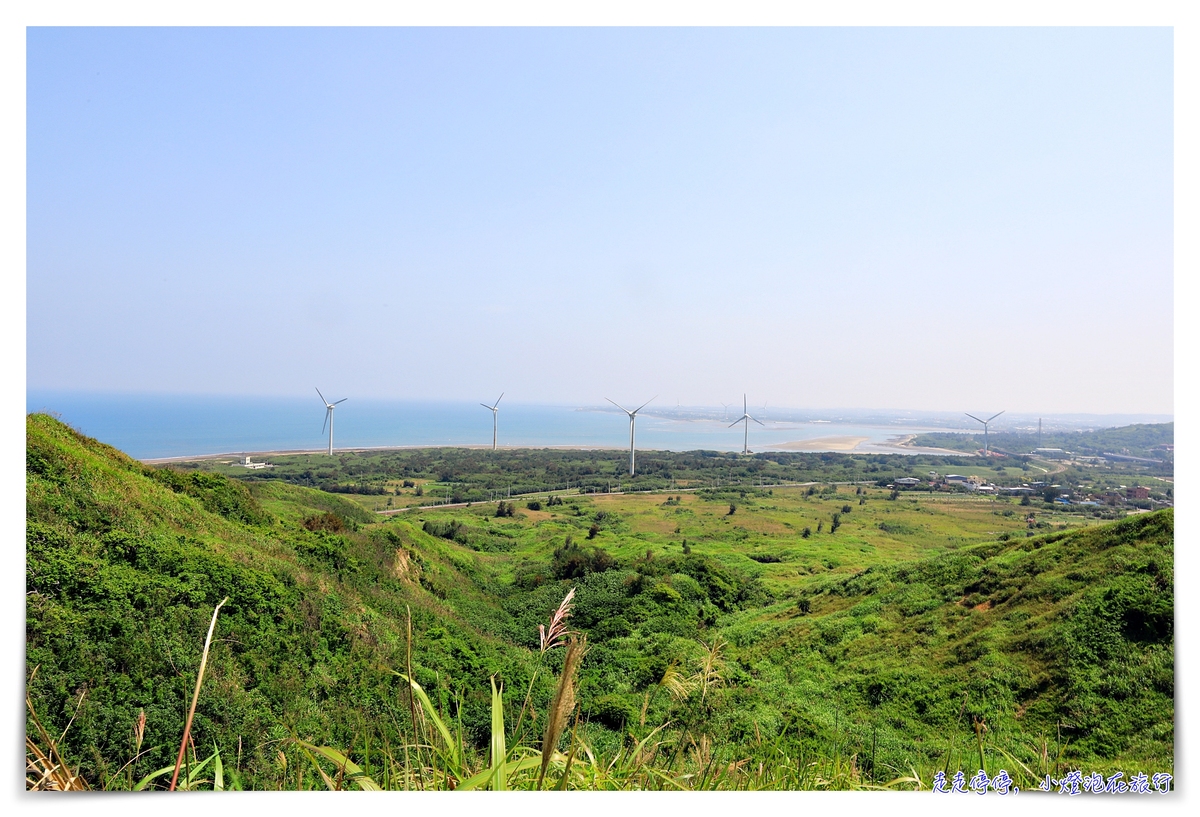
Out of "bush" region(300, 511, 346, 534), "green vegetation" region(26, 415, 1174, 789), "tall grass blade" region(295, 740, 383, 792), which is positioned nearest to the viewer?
"tall grass blade" region(295, 740, 383, 792)

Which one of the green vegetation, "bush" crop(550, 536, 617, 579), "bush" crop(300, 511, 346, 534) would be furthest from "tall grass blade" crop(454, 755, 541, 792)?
"bush" crop(550, 536, 617, 579)

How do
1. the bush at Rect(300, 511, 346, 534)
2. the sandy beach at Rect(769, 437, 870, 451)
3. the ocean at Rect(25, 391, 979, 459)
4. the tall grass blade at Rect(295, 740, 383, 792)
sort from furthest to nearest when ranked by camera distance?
the sandy beach at Rect(769, 437, 870, 451), the ocean at Rect(25, 391, 979, 459), the bush at Rect(300, 511, 346, 534), the tall grass blade at Rect(295, 740, 383, 792)

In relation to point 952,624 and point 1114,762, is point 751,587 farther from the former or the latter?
point 1114,762

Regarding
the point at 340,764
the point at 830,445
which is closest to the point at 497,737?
the point at 340,764

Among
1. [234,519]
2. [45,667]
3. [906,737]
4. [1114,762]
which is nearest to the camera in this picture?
[45,667]

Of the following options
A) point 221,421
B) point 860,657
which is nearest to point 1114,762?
point 860,657

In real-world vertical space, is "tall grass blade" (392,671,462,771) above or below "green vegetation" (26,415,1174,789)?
above

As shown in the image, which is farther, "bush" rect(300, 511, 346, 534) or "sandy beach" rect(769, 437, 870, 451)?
"sandy beach" rect(769, 437, 870, 451)

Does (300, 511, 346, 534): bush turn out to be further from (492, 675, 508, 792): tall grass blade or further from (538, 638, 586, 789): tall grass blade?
(538, 638, 586, 789): tall grass blade

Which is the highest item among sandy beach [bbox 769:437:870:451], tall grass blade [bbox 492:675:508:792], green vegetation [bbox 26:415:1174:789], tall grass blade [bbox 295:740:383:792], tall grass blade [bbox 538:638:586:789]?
tall grass blade [bbox 538:638:586:789]
